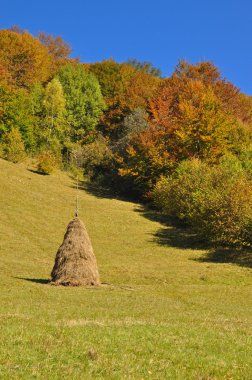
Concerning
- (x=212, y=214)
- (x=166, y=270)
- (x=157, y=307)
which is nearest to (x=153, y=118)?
(x=212, y=214)

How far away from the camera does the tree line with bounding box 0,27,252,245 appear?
2386 inches

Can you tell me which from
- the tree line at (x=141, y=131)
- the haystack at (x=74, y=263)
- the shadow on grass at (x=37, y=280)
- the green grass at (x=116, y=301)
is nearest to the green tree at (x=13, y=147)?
the tree line at (x=141, y=131)

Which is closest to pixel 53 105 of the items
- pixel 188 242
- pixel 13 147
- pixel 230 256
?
pixel 13 147

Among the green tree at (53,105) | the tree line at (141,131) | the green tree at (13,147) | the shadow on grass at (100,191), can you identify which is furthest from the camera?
the green tree at (53,105)

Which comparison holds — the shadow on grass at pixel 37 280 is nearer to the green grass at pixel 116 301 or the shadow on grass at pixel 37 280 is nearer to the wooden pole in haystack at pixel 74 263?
the green grass at pixel 116 301

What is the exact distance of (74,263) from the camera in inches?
1204

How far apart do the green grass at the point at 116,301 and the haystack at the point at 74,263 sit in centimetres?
132

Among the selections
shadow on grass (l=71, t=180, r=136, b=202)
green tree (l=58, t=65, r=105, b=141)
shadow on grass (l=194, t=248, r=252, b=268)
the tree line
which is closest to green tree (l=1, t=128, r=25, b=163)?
the tree line

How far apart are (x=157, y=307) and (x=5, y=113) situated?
65.4m

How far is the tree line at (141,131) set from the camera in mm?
60603

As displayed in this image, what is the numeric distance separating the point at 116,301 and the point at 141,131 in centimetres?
6094

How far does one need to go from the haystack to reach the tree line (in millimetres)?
25750

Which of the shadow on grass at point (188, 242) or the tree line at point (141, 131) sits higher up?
the tree line at point (141, 131)

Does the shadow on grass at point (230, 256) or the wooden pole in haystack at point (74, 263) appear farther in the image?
the shadow on grass at point (230, 256)
